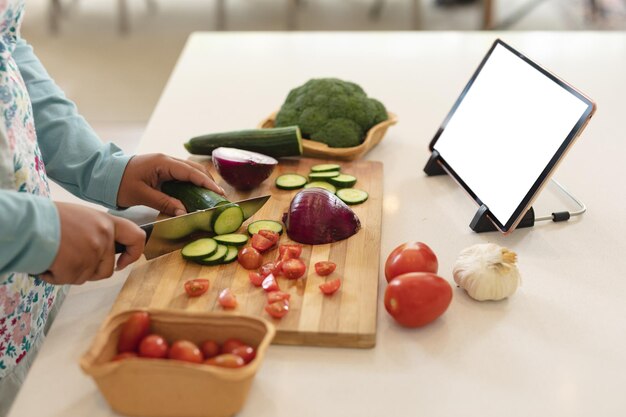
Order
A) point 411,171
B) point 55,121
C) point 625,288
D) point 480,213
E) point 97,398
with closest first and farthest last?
point 97,398 → point 625,288 → point 480,213 → point 55,121 → point 411,171

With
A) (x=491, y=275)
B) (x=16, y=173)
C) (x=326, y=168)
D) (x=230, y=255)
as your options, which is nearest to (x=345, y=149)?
(x=326, y=168)

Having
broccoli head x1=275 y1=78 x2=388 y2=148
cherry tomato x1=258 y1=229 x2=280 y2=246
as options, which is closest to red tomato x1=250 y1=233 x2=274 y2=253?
cherry tomato x1=258 y1=229 x2=280 y2=246

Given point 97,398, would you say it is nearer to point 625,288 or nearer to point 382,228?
point 382,228

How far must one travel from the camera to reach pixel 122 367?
101cm

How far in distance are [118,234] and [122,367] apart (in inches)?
11.7

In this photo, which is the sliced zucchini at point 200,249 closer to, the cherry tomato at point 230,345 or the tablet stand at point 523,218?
the cherry tomato at point 230,345

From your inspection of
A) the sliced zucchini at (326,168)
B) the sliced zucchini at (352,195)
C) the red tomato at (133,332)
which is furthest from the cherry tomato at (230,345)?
the sliced zucchini at (326,168)

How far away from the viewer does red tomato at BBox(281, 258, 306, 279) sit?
132cm

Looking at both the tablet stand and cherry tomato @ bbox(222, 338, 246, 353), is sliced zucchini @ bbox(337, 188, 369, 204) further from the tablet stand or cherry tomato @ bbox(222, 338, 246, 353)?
cherry tomato @ bbox(222, 338, 246, 353)

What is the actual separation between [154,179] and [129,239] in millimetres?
355

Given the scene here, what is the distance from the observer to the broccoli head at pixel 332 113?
1.80m

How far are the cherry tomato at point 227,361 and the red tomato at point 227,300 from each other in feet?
0.76

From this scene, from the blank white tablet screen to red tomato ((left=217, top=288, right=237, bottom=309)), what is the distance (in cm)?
54

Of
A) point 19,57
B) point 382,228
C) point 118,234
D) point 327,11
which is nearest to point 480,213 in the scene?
point 382,228
